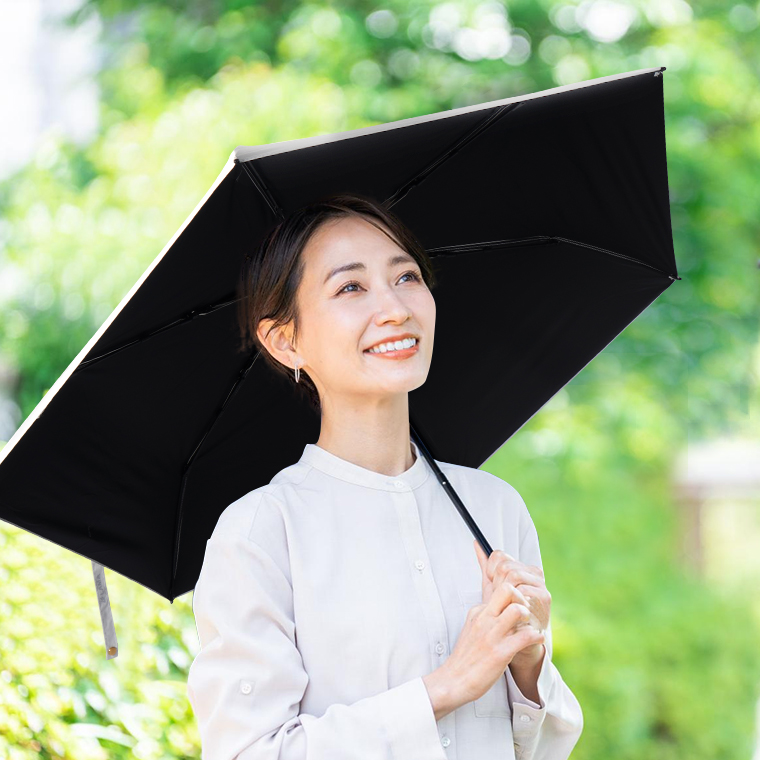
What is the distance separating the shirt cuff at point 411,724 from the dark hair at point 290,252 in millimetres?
643

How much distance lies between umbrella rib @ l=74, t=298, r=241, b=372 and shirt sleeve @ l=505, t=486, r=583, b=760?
2.68ft

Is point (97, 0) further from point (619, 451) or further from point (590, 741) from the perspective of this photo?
point (590, 741)

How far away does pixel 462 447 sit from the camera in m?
2.32

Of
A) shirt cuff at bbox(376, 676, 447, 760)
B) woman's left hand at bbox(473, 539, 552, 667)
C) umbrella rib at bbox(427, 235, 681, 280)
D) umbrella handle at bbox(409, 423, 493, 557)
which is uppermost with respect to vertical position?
umbrella rib at bbox(427, 235, 681, 280)

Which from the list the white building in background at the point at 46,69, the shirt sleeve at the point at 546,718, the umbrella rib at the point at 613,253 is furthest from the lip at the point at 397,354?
the white building in background at the point at 46,69

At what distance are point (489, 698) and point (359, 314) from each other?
0.65 meters

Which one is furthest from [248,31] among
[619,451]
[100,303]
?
[619,451]

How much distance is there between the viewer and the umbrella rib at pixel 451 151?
1.75 metres

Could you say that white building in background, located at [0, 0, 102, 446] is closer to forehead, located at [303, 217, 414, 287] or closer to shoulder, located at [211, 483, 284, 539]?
forehead, located at [303, 217, 414, 287]

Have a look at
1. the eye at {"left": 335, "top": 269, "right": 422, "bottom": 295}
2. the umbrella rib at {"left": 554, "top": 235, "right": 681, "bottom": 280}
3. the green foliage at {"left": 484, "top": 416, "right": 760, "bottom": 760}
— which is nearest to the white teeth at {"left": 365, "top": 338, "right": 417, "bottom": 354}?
the eye at {"left": 335, "top": 269, "right": 422, "bottom": 295}

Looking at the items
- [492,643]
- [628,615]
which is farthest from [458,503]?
[628,615]

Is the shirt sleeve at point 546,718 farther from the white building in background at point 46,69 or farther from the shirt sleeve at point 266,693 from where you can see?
the white building in background at point 46,69

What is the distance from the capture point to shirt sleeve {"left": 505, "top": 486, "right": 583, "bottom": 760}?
1669 millimetres

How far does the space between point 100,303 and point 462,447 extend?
390cm
